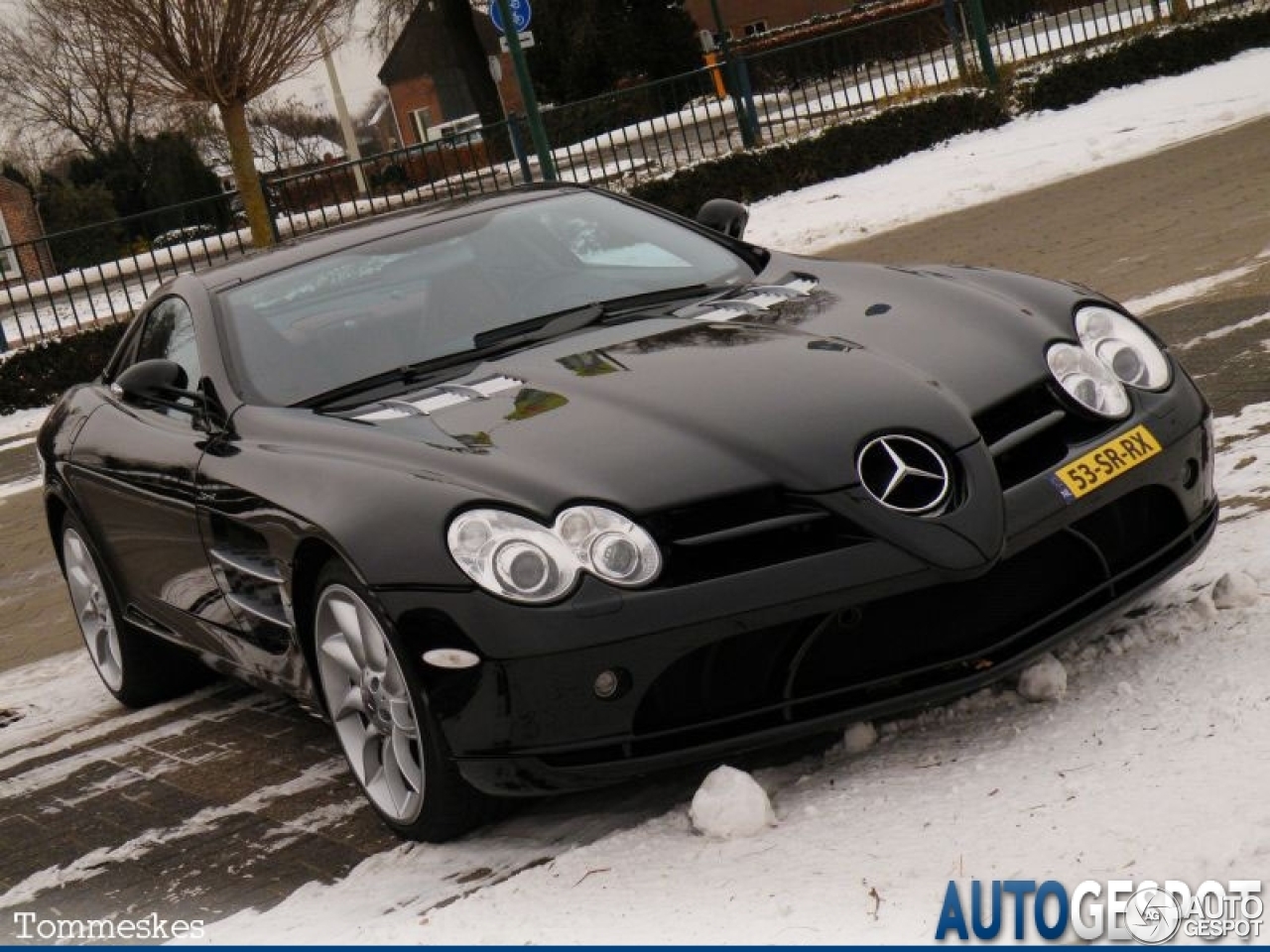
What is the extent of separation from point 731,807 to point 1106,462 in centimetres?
112

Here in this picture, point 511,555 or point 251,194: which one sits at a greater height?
point 251,194

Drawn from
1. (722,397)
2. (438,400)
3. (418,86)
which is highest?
(418,86)

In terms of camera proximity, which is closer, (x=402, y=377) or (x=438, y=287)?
(x=402, y=377)

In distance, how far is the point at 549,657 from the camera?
3.72 metres

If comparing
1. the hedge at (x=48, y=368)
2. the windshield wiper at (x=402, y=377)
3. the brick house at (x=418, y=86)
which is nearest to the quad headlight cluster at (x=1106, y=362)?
the windshield wiper at (x=402, y=377)

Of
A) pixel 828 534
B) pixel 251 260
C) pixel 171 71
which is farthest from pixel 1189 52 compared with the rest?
pixel 828 534

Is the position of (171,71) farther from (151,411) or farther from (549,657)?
(549,657)

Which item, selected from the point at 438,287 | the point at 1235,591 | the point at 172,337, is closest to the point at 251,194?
the point at 172,337

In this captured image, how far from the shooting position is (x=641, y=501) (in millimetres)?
3811

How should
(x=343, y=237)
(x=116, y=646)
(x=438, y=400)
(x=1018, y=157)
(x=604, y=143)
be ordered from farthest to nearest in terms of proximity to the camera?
(x=604, y=143) < (x=1018, y=157) < (x=116, y=646) < (x=343, y=237) < (x=438, y=400)

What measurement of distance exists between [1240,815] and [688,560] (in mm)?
1122

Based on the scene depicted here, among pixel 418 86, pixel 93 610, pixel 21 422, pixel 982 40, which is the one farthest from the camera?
pixel 418 86

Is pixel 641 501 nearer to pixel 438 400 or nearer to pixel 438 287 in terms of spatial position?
pixel 438 400

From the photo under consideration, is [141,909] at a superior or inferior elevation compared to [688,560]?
inferior
